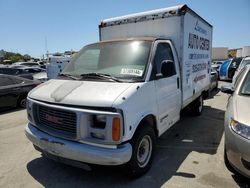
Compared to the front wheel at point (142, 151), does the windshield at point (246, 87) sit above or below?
above

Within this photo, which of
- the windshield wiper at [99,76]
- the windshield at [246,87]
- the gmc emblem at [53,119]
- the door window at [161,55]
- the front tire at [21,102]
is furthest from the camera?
the front tire at [21,102]

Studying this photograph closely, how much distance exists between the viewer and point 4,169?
4262mm

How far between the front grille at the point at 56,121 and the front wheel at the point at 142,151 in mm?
862

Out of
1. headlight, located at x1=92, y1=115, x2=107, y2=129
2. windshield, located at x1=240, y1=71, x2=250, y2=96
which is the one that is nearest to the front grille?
headlight, located at x1=92, y1=115, x2=107, y2=129

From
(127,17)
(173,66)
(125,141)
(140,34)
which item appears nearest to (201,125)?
(173,66)

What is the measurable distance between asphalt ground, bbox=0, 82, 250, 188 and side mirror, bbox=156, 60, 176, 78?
4.87 ft

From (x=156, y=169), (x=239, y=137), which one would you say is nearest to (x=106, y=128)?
(x=156, y=169)

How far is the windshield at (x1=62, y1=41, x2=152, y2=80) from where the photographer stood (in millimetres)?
4047

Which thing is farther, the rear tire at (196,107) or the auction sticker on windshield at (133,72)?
the rear tire at (196,107)

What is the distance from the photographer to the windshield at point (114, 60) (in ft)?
13.3

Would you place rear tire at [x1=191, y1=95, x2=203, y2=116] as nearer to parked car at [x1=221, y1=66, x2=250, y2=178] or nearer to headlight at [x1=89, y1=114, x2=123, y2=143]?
parked car at [x1=221, y1=66, x2=250, y2=178]

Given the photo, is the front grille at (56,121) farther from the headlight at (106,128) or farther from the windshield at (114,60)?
the windshield at (114,60)

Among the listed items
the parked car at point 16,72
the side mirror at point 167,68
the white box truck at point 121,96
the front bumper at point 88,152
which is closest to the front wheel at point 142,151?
the white box truck at point 121,96

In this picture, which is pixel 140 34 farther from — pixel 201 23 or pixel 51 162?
pixel 51 162
